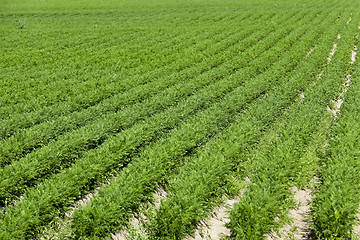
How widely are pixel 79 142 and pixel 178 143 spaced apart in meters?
2.64

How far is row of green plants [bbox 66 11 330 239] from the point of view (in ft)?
18.1

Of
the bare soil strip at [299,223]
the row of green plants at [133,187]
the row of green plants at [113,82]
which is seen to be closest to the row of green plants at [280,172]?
the bare soil strip at [299,223]

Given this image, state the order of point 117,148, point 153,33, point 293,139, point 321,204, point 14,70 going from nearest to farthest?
1. point 321,204
2. point 117,148
3. point 293,139
4. point 14,70
5. point 153,33

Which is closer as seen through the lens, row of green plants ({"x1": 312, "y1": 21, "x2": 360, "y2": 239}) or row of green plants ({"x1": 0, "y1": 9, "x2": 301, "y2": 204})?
row of green plants ({"x1": 312, "y1": 21, "x2": 360, "y2": 239})

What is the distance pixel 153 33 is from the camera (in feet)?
82.6

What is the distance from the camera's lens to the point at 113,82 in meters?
13.9

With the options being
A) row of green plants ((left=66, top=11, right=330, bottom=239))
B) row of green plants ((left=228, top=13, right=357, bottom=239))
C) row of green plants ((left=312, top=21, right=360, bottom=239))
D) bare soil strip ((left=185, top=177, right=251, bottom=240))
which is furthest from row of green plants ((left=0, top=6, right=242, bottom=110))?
row of green plants ((left=312, top=21, right=360, bottom=239))

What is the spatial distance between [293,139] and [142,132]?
13.9ft

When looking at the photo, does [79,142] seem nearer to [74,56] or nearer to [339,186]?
[339,186]

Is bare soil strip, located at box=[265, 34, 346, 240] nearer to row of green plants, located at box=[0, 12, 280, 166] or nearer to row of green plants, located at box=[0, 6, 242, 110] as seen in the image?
row of green plants, located at box=[0, 12, 280, 166]

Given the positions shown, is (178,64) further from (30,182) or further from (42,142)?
(30,182)

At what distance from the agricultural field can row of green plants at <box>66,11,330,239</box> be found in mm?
33

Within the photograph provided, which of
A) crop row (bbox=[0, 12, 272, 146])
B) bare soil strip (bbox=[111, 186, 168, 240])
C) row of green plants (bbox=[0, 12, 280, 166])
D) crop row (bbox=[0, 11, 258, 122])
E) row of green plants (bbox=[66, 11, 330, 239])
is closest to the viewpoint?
row of green plants (bbox=[66, 11, 330, 239])

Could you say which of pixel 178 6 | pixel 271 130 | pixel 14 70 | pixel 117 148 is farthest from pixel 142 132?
pixel 178 6
